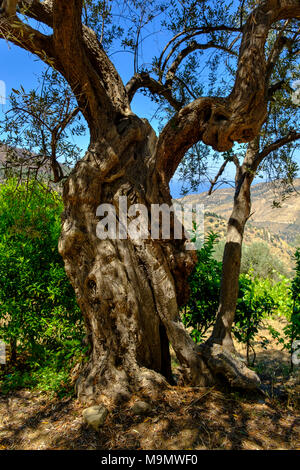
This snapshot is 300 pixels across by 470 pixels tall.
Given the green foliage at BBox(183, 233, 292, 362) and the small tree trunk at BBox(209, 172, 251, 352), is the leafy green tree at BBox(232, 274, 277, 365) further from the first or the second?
the small tree trunk at BBox(209, 172, 251, 352)

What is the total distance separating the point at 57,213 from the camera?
5.59m

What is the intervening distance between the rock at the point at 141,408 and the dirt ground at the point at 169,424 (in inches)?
1.6

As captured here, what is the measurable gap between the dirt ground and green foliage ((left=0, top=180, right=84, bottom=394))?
0.82m

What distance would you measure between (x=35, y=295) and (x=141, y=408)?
8.24 ft

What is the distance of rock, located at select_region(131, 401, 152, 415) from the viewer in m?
3.01

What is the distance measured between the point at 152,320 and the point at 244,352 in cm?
517

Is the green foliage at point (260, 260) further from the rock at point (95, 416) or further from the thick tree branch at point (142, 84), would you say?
the rock at point (95, 416)

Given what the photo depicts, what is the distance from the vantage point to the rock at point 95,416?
114 inches

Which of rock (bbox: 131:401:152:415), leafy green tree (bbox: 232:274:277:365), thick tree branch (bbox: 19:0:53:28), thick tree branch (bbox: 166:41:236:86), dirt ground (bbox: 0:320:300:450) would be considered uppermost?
thick tree branch (bbox: 166:41:236:86)

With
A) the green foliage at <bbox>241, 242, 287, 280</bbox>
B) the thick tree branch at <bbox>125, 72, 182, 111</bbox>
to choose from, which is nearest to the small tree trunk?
the thick tree branch at <bbox>125, 72, 182, 111</bbox>

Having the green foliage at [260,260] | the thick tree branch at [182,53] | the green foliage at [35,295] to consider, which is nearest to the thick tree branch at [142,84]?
the thick tree branch at [182,53]

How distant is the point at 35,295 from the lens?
184 inches

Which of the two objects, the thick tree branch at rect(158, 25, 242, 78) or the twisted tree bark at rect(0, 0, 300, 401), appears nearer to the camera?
the twisted tree bark at rect(0, 0, 300, 401)

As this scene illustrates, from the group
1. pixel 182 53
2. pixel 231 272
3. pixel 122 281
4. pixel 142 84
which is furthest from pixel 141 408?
pixel 182 53
